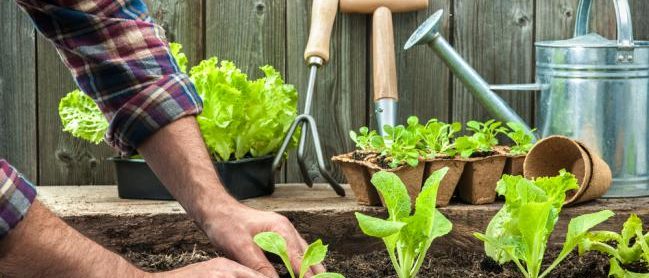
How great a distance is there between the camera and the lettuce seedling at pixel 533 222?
1457 mm

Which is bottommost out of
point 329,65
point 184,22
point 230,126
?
point 230,126

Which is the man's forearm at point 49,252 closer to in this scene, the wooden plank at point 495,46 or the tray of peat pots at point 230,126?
the tray of peat pots at point 230,126

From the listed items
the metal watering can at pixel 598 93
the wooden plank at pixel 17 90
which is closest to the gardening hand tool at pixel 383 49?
the metal watering can at pixel 598 93

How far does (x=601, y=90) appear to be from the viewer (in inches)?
93.8

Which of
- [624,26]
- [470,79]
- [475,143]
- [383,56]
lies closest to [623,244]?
[475,143]

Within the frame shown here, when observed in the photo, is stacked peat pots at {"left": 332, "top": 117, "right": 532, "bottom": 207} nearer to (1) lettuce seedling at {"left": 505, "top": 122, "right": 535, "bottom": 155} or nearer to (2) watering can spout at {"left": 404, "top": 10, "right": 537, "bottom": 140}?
(1) lettuce seedling at {"left": 505, "top": 122, "right": 535, "bottom": 155}

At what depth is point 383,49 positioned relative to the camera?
8.35 ft

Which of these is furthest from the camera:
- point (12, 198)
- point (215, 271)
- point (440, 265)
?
point (440, 265)

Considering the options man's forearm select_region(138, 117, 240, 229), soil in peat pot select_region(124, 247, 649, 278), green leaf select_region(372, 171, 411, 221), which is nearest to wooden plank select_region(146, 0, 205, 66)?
soil in peat pot select_region(124, 247, 649, 278)

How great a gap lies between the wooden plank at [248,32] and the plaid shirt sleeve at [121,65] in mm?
967

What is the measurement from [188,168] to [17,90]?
46.1 inches

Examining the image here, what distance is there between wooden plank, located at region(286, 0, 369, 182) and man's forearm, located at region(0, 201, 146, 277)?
4.75 feet

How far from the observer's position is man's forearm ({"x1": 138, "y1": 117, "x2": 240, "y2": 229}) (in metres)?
1.62

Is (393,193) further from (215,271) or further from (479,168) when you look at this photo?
(479,168)
